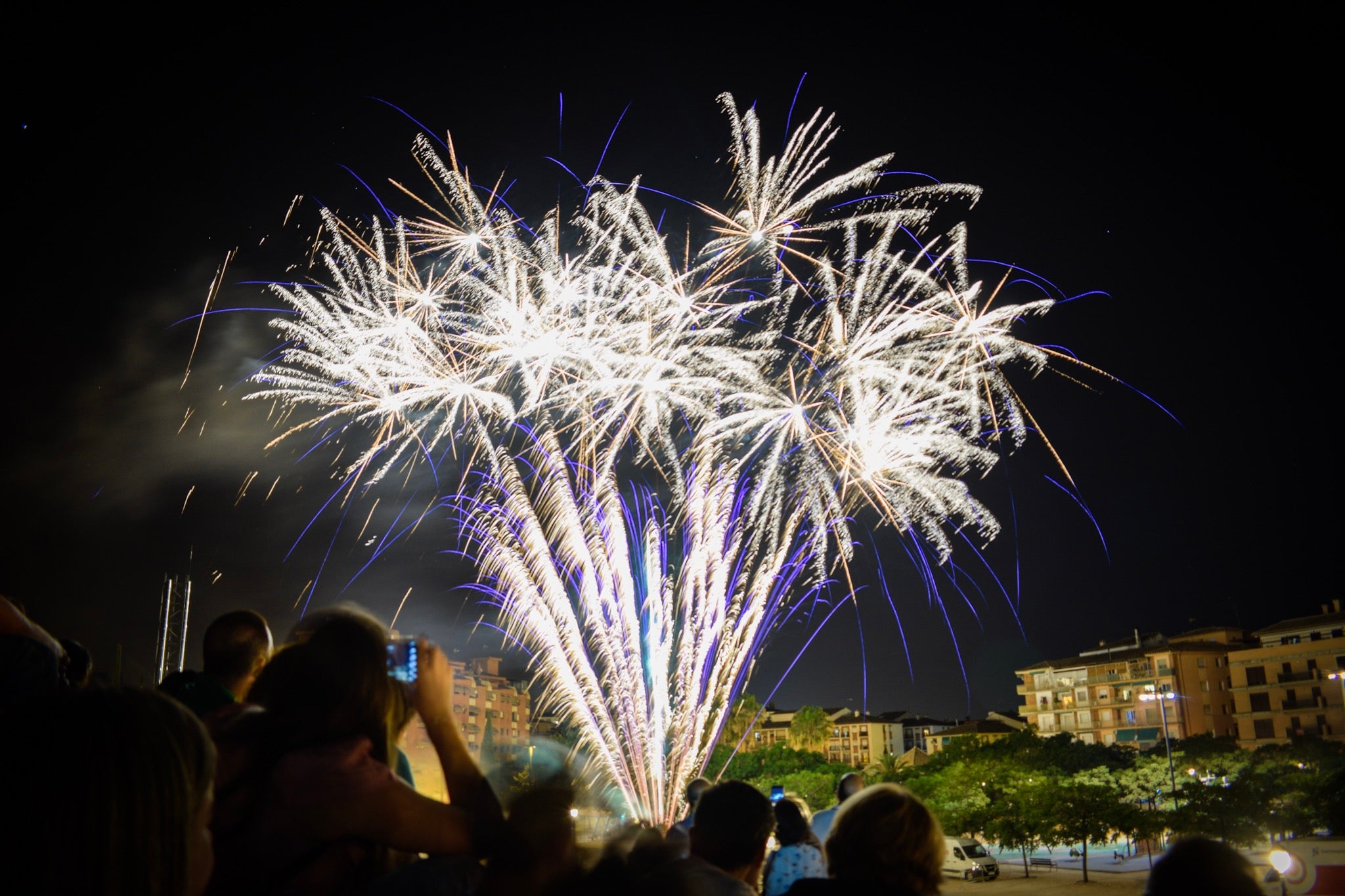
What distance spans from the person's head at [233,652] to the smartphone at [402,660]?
1340 millimetres

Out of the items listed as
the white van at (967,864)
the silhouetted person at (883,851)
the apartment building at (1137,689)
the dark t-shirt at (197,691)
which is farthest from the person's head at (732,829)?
the apartment building at (1137,689)

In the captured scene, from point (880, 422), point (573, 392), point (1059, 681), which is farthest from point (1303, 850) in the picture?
point (1059, 681)

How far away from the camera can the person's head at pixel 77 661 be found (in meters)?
3.88

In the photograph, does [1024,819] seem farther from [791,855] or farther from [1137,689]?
[1137,689]

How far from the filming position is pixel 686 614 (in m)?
15.0

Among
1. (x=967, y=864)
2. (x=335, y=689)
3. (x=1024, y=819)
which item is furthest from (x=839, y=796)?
(x=1024, y=819)

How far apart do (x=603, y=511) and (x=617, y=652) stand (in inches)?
101

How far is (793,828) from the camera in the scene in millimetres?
4887

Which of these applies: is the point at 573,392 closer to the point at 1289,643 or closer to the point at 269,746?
the point at 269,746

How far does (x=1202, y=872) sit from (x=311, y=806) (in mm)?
2325

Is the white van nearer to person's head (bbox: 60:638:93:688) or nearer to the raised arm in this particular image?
person's head (bbox: 60:638:93:688)

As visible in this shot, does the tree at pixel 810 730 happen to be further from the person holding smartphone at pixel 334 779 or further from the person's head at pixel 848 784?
the person holding smartphone at pixel 334 779

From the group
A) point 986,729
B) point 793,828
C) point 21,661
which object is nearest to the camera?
point 21,661

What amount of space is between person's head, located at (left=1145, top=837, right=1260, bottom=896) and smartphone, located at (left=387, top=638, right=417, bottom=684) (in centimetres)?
207
